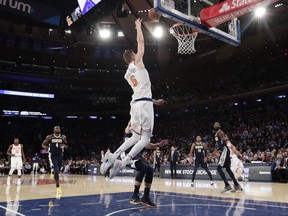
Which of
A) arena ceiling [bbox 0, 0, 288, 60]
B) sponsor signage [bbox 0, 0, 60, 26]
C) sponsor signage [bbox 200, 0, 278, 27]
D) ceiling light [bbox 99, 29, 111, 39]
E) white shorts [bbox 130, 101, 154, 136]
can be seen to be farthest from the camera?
ceiling light [bbox 99, 29, 111, 39]

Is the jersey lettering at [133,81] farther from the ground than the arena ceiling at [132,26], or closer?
closer

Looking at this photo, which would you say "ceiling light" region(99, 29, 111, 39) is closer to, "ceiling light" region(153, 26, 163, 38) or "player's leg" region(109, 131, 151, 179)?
"ceiling light" region(153, 26, 163, 38)

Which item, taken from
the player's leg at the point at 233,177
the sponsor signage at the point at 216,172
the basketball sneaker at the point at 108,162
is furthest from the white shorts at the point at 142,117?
the sponsor signage at the point at 216,172

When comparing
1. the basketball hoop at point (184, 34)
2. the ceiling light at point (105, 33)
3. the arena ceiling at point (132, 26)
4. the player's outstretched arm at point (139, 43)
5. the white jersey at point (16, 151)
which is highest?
the ceiling light at point (105, 33)

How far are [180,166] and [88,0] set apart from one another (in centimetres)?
1186

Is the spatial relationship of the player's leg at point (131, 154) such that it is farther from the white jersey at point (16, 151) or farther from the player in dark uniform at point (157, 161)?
the player in dark uniform at point (157, 161)

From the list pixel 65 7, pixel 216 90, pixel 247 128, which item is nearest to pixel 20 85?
pixel 216 90

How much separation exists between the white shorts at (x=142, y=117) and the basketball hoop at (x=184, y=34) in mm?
5646

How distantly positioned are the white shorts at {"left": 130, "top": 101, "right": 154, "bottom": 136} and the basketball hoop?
5.65 meters

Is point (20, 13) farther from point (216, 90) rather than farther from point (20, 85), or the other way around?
point (20, 85)

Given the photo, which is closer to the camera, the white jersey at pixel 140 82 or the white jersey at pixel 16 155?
the white jersey at pixel 140 82

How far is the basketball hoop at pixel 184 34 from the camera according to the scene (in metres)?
11.5

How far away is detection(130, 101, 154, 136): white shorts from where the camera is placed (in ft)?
18.5

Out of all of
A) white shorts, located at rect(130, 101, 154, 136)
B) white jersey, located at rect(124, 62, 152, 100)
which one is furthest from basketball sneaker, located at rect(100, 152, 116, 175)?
white jersey, located at rect(124, 62, 152, 100)
